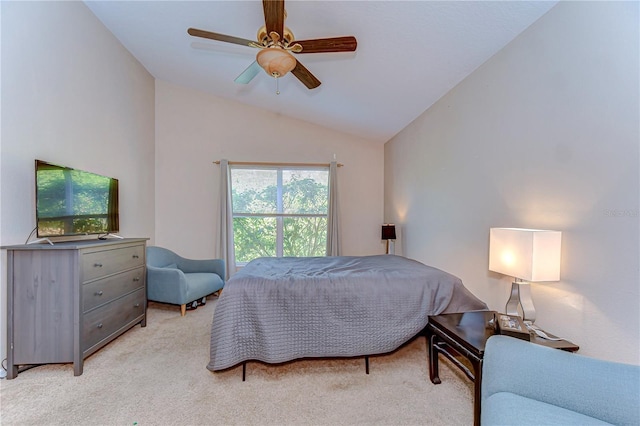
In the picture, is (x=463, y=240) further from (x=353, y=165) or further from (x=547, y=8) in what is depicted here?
(x=353, y=165)

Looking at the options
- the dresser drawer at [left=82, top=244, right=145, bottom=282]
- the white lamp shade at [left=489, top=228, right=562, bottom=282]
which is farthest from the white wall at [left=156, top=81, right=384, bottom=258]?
the white lamp shade at [left=489, top=228, right=562, bottom=282]

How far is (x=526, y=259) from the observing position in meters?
1.51

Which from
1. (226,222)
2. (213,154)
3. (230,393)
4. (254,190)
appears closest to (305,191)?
(254,190)

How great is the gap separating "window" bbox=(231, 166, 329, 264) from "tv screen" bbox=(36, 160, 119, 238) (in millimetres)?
1908

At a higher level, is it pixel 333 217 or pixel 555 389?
pixel 333 217

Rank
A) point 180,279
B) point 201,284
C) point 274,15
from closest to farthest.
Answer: point 274,15 < point 180,279 < point 201,284

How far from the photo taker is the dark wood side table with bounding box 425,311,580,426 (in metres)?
1.40

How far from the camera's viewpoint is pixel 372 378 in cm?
188

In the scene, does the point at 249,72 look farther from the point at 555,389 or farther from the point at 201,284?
the point at 555,389

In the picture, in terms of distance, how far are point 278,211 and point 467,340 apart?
3.54m

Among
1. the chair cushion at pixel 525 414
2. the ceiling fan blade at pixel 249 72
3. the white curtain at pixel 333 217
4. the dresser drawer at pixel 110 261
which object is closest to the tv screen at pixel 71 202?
the dresser drawer at pixel 110 261

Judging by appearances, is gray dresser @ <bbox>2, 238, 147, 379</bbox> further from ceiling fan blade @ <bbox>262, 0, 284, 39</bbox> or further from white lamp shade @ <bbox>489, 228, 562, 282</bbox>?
white lamp shade @ <bbox>489, 228, 562, 282</bbox>

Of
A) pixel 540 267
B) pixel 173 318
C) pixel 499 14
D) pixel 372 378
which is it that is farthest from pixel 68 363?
pixel 499 14

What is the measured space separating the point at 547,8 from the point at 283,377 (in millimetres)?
2891
